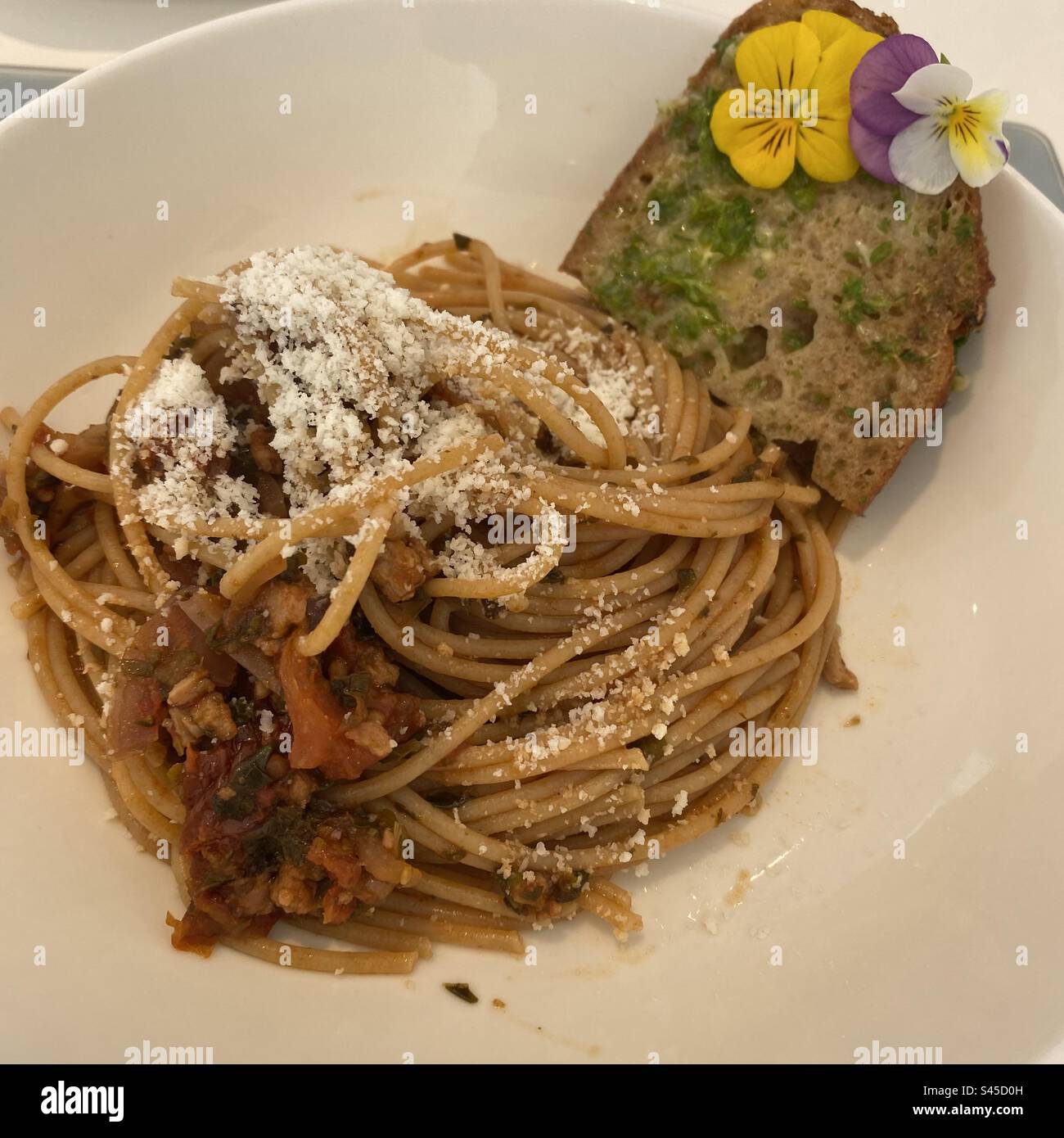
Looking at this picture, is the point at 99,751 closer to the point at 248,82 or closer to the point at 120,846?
the point at 120,846

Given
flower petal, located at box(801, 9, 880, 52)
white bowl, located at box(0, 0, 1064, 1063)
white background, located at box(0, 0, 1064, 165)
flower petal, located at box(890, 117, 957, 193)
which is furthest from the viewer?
white background, located at box(0, 0, 1064, 165)

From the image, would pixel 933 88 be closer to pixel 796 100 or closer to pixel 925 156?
pixel 925 156

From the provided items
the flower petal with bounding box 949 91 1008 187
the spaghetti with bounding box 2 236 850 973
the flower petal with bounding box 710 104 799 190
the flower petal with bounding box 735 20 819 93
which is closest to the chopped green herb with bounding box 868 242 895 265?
the flower petal with bounding box 949 91 1008 187

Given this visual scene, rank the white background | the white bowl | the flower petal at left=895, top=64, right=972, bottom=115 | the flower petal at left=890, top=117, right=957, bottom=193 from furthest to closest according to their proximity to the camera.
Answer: the white background
the flower petal at left=890, top=117, right=957, bottom=193
the flower petal at left=895, top=64, right=972, bottom=115
the white bowl

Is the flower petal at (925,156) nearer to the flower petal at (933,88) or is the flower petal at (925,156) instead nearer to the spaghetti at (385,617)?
the flower petal at (933,88)

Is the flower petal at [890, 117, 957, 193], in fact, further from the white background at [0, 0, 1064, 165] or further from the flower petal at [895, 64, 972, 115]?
the white background at [0, 0, 1064, 165]

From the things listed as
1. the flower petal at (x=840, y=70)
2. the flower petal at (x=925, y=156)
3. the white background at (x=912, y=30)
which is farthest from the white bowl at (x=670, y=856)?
the white background at (x=912, y=30)

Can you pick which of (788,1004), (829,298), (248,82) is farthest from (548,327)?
(788,1004)
